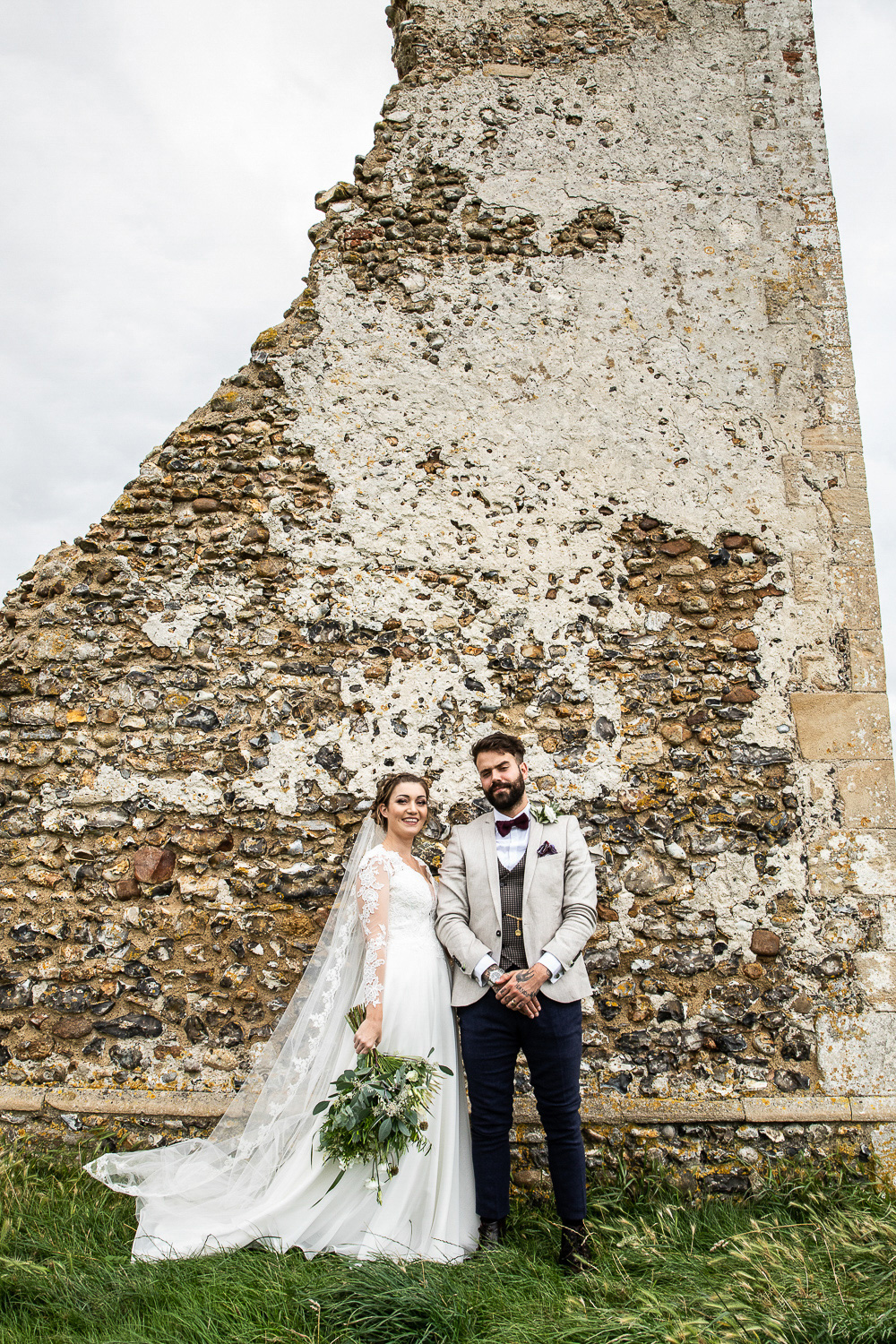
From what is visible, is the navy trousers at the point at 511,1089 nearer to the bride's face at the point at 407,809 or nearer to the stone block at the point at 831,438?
the bride's face at the point at 407,809

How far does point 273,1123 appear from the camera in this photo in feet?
10.4

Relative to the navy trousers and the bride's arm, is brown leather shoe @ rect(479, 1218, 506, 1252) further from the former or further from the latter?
the bride's arm

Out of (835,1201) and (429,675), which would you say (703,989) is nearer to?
(835,1201)

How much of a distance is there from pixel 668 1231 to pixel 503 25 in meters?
6.33

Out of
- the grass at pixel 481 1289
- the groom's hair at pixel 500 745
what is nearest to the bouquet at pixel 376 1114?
the grass at pixel 481 1289

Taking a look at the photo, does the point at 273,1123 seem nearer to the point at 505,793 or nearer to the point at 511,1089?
the point at 511,1089

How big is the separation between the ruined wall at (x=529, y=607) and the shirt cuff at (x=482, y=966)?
1052 millimetres

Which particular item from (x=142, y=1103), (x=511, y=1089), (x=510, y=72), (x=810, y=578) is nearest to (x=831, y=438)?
(x=810, y=578)

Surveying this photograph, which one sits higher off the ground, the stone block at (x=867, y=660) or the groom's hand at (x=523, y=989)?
the stone block at (x=867, y=660)

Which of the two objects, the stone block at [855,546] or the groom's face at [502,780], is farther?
the stone block at [855,546]

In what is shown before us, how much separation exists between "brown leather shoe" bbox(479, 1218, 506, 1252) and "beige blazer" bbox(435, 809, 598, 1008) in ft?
2.48

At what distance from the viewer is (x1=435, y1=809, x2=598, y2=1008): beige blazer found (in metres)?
3.03

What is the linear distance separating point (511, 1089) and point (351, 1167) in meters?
0.64

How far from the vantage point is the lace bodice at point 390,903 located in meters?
3.19
